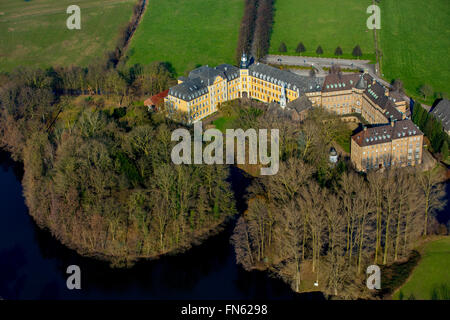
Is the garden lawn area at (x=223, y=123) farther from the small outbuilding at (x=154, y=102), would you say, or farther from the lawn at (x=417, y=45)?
the lawn at (x=417, y=45)

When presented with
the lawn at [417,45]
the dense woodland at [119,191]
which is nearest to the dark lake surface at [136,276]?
the dense woodland at [119,191]

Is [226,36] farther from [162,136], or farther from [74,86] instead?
[162,136]

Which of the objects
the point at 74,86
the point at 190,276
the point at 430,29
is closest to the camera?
the point at 190,276

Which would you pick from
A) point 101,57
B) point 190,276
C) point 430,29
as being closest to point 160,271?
point 190,276

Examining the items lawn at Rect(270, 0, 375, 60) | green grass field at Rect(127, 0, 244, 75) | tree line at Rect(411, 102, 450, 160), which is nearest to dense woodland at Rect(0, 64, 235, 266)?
tree line at Rect(411, 102, 450, 160)

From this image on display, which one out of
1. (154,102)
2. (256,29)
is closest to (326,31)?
(256,29)

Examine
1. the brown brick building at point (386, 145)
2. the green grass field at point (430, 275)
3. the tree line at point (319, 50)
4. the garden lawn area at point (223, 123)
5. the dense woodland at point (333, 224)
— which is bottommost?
the green grass field at point (430, 275)

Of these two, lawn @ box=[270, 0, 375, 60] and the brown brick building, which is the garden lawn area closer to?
the brown brick building
